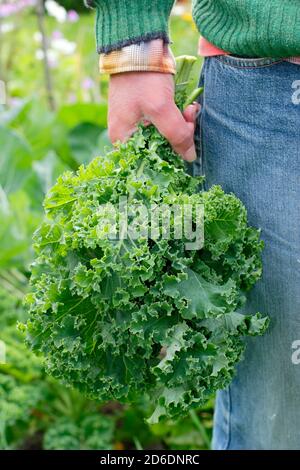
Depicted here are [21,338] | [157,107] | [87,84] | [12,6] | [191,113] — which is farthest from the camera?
[12,6]

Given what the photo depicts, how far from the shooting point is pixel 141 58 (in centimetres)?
159

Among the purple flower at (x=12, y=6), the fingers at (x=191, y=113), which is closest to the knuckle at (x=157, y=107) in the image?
the fingers at (x=191, y=113)

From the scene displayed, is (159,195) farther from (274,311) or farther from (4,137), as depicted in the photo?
(4,137)

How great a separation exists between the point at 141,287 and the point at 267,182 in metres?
0.37

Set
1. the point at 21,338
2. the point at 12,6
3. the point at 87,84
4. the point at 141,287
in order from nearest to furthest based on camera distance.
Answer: the point at 141,287, the point at 21,338, the point at 87,84, the point at 12,6

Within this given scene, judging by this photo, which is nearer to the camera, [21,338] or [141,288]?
[141,288]

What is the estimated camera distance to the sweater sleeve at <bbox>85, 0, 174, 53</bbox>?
160 centimetres

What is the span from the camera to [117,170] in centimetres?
161

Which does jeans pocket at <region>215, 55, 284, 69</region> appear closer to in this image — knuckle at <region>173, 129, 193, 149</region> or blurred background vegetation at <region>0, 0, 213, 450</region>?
knuckle at <region>173, 129, 193, 149</region>

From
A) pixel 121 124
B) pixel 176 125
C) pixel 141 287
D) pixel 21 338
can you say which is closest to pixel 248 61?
pixel 176 125

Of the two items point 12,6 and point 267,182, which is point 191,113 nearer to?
point 267,182

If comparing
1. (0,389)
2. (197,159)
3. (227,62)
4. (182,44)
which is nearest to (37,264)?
(197,159)

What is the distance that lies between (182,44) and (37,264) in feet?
12.8

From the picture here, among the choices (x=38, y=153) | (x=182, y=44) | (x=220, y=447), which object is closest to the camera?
(x=220, y=447)
